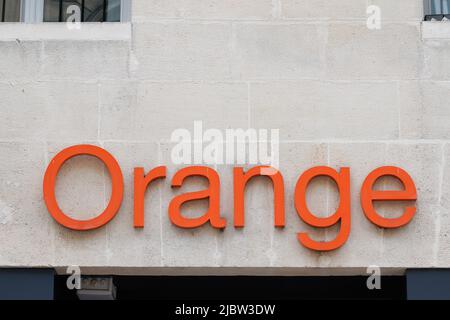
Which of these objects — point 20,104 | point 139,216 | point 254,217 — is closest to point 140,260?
point 139,216

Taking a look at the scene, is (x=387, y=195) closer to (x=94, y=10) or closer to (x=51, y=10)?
(x=94, y=10)

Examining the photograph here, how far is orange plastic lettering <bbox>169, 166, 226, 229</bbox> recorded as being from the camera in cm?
1173

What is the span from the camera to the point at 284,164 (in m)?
11.9

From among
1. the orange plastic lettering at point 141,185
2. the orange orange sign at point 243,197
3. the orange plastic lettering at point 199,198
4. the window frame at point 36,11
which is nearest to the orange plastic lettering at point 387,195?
the orange orange sign at point 243,197

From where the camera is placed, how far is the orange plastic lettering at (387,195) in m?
11.7

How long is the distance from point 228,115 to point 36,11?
2.32m

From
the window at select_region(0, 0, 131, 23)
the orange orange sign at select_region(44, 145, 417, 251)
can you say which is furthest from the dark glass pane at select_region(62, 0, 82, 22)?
the orange orange sign at select_region(44, 145, 417, 251)

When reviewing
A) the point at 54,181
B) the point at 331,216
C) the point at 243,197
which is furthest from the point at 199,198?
the point at 54,181

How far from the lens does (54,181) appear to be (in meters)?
11.9

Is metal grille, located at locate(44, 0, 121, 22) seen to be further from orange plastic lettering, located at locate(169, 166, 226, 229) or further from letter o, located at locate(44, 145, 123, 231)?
orange plastic lettering, located at locate(169, 166, 226, 229)

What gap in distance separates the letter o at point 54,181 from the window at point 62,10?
4.83ft

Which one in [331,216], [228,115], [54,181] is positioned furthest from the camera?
[228,115]

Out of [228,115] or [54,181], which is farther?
[228,115]

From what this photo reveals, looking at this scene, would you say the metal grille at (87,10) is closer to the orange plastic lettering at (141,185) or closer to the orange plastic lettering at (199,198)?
the orange plastic lettering at (141,185)
